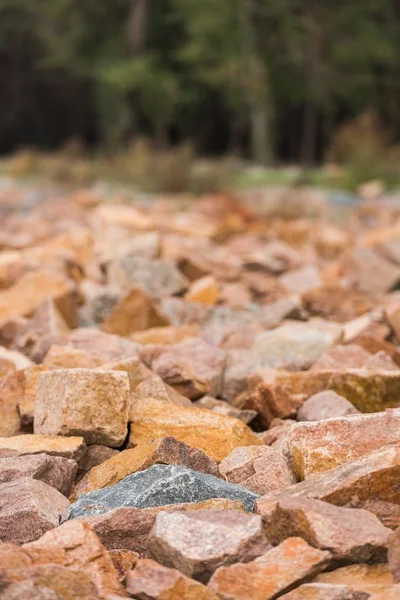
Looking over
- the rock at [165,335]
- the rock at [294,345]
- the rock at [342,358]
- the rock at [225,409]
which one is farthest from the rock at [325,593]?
the rock at [165,335]

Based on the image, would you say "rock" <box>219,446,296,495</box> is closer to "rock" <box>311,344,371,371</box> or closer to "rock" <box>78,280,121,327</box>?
"rock" <box>311,344,371,371</box>

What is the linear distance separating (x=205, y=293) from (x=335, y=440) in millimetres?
2536

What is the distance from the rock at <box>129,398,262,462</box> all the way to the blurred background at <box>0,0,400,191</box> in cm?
1216

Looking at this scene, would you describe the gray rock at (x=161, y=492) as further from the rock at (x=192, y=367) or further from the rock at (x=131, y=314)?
the rock at (x=131, y=314)

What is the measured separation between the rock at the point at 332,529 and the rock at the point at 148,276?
118 inches

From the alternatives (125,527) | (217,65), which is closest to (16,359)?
(125,527)

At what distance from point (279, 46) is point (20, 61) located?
42.1 ft

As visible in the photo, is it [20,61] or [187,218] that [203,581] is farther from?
[20,61]

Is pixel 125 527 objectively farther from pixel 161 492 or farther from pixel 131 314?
pixel 131 314

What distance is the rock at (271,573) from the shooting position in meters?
1.71

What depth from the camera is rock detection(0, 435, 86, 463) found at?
244 cm

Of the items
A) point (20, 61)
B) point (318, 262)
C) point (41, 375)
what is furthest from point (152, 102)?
point (41, 375)

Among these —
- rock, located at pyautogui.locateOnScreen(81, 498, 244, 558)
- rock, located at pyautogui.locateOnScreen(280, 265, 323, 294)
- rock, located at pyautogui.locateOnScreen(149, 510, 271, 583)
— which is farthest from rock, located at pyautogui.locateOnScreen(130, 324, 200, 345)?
rock, located at pyautogui.locateOnScreen(149, 510, 271, 583)

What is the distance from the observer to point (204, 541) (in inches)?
71.4
